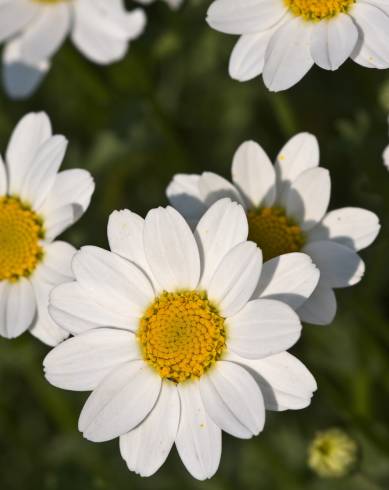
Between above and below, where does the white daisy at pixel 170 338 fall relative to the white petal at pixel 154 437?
above

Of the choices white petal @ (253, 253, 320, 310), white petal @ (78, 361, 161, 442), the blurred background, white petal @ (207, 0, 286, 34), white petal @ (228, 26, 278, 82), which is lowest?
the blurred background

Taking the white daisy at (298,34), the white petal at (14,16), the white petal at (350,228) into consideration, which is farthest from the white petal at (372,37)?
the white petal at (14,16)

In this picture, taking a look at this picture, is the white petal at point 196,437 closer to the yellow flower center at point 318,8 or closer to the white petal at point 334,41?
the white petal at point 334,41

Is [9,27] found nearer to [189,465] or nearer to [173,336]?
[173,336]

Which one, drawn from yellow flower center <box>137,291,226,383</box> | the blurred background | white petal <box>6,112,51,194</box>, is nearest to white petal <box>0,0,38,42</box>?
the blurred background

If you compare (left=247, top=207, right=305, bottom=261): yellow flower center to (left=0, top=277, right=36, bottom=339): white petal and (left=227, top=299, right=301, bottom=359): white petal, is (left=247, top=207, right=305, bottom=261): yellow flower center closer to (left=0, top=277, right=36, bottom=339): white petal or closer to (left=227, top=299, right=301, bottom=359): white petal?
(left=227, top=299, right=301, bottom=359): white petal

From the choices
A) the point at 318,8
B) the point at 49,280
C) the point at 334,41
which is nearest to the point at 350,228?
the point at 334,41

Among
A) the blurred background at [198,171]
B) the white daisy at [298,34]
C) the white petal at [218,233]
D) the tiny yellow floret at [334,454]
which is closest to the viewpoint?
the white petal at [218,233]
